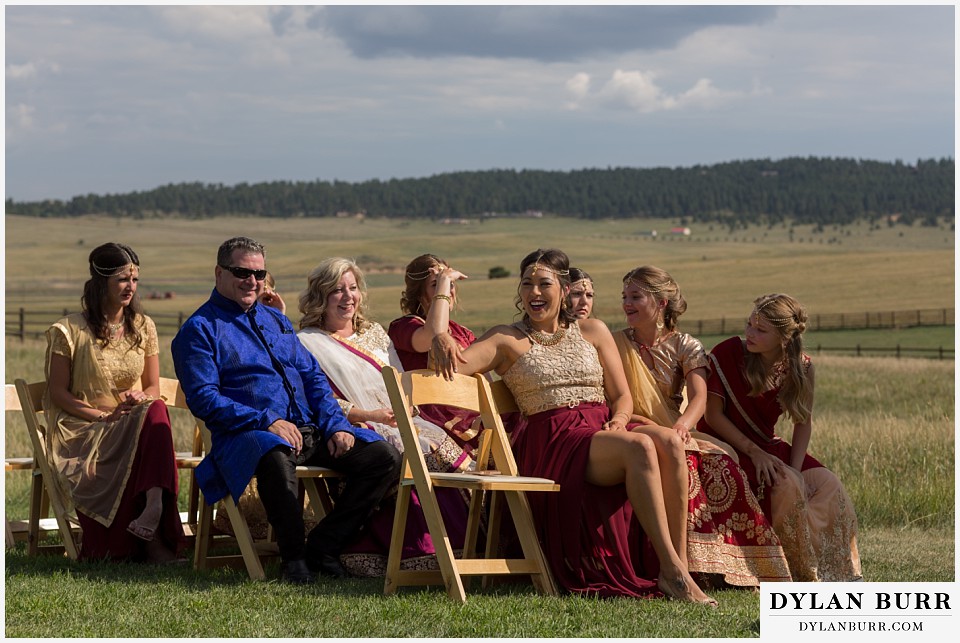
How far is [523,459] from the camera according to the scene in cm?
643

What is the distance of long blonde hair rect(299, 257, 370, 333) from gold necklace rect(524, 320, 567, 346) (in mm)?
1139

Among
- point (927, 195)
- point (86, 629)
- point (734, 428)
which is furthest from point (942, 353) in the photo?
point (927, 195)

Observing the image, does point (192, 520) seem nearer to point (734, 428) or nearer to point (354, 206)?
point (734, 428)

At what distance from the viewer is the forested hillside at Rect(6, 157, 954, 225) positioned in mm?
167500

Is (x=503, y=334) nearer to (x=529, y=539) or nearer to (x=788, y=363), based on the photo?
(x=529, y=539)

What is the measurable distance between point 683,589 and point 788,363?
5.01 feet

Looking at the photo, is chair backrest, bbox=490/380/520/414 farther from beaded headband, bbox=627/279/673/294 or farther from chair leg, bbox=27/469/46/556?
chair leg, bbox=27/469/46/556

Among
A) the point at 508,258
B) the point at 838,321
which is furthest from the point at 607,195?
the point at 838,321

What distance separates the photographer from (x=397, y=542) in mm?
6098

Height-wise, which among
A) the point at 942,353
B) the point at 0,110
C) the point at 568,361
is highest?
the point at 0,110

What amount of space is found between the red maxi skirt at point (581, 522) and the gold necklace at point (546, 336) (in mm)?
383

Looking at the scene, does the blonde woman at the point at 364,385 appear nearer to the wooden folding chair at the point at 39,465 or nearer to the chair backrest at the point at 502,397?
the chair backrest at the point at 502,397

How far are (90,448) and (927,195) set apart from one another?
16974 centimetres

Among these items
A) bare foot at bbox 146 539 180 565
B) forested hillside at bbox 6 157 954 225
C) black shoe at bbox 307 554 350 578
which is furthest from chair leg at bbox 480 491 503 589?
forested hillside at bbox 6 157 954 225
